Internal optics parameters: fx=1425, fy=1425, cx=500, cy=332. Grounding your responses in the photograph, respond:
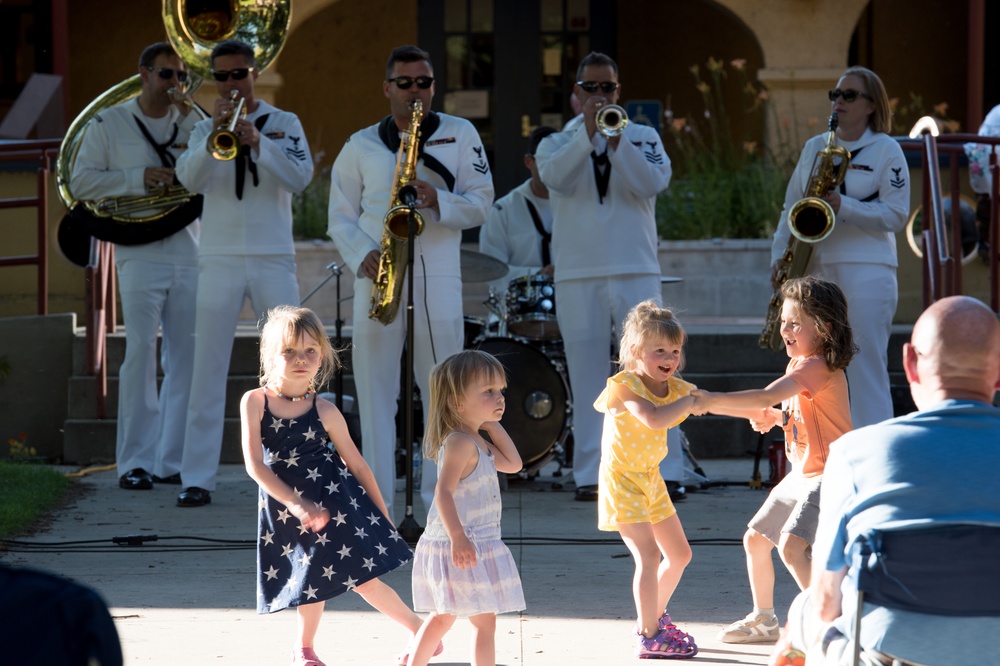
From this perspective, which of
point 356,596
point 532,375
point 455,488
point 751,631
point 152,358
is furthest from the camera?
point 152,358

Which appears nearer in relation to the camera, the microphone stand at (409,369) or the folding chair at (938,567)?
the folding chair at (938,567)

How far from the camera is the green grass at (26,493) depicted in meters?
6.09

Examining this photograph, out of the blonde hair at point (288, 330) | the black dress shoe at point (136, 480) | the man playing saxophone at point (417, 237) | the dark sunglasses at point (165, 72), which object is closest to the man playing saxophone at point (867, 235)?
the man playing saxophone at point (417, 237)

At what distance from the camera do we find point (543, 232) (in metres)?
7.84

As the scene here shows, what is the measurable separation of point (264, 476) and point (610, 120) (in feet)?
9.69

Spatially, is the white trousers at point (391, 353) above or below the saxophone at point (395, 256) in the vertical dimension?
below

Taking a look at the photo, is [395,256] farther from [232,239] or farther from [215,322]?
[215,322]

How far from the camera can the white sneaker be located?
437 cm

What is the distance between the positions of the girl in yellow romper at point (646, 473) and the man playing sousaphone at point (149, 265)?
3.52m

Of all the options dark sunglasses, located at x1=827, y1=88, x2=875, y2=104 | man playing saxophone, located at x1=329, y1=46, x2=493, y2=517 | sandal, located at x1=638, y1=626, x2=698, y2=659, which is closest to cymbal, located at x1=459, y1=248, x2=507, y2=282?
man playing saxophone, located at x1=329, y1=46, x2=493, y2=517

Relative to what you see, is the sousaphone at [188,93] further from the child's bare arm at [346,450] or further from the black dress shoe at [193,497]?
the child's bare arm at [346,450]

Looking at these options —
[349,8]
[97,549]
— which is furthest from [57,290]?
[349,8]

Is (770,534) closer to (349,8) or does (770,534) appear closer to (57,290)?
(57,290)

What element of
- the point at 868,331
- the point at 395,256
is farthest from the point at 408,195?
the point at 868,331
